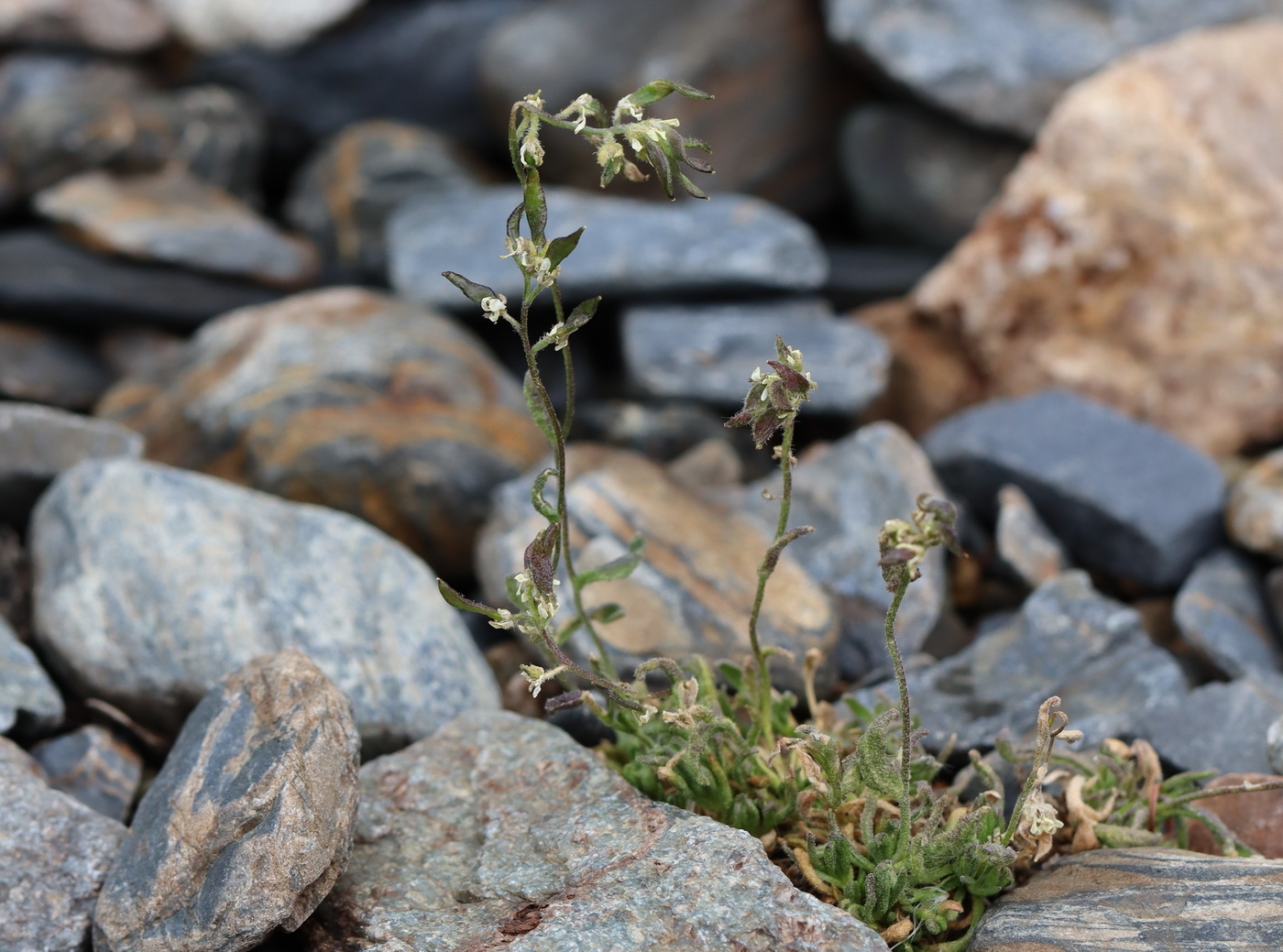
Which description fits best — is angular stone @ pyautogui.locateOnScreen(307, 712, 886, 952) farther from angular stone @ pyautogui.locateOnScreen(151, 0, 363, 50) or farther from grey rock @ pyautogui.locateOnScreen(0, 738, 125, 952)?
angular stone @ pyautogui.locateOnScreen(151, 0, 363, 50)

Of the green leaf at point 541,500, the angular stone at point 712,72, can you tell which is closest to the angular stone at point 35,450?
the green leaf at point 541,500

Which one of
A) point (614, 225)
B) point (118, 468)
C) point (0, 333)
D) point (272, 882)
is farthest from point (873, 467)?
point (0, 333)

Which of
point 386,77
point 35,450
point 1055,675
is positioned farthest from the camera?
point 386,77

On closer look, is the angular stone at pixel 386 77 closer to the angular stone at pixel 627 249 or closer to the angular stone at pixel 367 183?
the angular stone at pixel 367 183

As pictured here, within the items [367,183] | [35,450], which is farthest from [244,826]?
[367,183]

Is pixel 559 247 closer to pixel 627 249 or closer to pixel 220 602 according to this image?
pixel 220 602

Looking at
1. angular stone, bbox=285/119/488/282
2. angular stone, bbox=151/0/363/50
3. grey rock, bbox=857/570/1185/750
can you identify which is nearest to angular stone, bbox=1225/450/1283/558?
grey rock, bbox=857/570/1185/750

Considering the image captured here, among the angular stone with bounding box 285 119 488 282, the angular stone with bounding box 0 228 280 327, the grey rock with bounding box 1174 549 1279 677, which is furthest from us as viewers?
the angular stone with bounding box 285 119 488 282
